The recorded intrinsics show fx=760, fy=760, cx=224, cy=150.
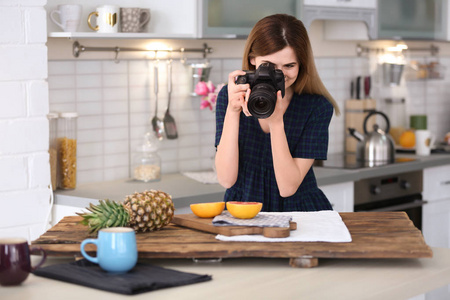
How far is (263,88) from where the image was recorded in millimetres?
2006

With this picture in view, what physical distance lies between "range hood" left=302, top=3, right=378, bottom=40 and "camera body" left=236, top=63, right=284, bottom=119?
64.5 inches

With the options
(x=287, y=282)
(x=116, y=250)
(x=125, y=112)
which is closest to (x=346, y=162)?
(x=125, y=112)

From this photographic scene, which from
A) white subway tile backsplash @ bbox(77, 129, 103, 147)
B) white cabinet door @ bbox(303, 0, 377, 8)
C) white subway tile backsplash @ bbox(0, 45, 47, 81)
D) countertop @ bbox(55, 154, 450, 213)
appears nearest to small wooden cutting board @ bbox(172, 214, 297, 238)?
countertop @ bbox(55, 154, 450, 213)

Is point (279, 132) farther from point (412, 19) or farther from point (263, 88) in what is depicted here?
point (412, 19)

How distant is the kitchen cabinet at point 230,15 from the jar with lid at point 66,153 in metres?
0.70

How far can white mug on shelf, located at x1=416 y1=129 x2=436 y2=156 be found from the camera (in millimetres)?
4316

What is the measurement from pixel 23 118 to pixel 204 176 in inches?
39.1

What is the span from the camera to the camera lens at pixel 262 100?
1979mm

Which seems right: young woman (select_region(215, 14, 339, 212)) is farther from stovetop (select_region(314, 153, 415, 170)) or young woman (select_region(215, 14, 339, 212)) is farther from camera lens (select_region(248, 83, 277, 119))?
stovetop (select_region(314, 153, 415, 170))

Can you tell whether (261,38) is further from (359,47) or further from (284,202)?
(359,47)

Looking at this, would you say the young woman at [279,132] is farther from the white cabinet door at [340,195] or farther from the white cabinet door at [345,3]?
the white cabinet door at [345,3]

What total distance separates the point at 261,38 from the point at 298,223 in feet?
2.01

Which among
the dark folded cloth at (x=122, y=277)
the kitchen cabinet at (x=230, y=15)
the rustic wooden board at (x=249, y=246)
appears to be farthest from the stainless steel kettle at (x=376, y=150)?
the dark folded cloth at (x=122, y=277)

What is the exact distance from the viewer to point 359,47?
452 cm
